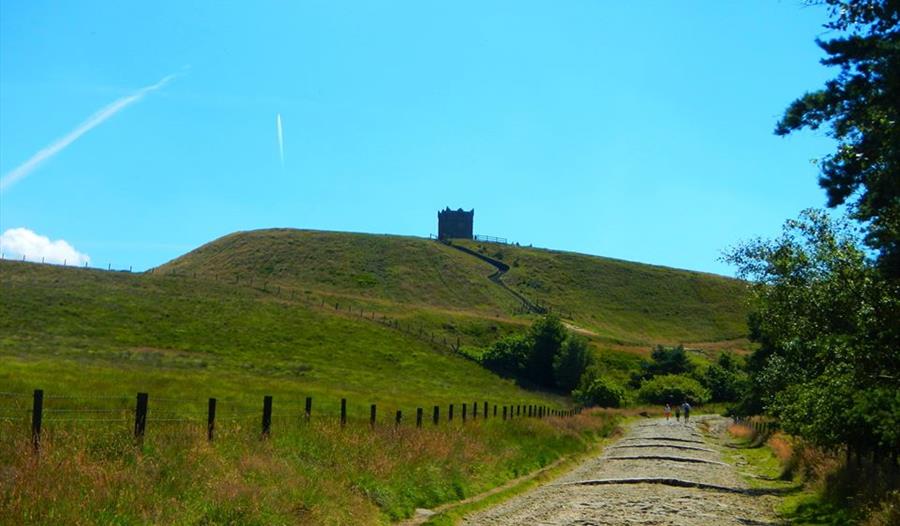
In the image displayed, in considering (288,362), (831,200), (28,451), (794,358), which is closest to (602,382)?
(288,362)

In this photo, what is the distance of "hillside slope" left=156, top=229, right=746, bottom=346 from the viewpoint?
13350cm

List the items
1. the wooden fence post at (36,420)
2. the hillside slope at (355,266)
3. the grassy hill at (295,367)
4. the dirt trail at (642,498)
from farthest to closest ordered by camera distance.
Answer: the hillside slope at (355,266)
the dirt trail at (642,498)
the grassy hill at (295,367)
the wooden fence post at (36,420)

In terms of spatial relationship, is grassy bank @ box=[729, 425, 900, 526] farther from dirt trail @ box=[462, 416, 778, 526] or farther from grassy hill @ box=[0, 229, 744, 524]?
grassy hill @ box=[0, 229, 744, 524]

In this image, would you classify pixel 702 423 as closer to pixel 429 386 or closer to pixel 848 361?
pixel 429 386

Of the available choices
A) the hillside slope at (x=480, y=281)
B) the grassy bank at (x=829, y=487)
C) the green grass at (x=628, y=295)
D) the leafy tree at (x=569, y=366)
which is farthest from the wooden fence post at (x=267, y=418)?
the green grass at (x=628, y=295)

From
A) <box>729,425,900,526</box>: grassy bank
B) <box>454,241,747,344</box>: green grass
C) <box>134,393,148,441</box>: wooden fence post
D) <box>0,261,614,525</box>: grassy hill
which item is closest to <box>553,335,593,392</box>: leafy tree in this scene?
<box>0,261,614,525</box>: grassy hill

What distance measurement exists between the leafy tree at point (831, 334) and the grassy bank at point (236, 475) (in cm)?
771

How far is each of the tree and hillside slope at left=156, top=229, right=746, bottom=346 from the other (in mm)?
93733

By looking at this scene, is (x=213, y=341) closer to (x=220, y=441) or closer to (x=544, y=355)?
(x=544, y=355)

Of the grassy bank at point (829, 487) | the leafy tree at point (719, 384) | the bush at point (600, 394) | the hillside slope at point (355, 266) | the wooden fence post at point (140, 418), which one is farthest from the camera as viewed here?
the hillside slope at point (355, 266)

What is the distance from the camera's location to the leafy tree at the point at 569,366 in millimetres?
86375

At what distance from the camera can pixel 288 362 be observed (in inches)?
2589

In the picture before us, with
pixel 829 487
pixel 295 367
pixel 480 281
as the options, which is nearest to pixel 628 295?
pixel 480 281

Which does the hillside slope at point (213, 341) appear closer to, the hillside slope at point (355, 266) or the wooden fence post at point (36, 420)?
the wooden fence post at point (36, 420)
